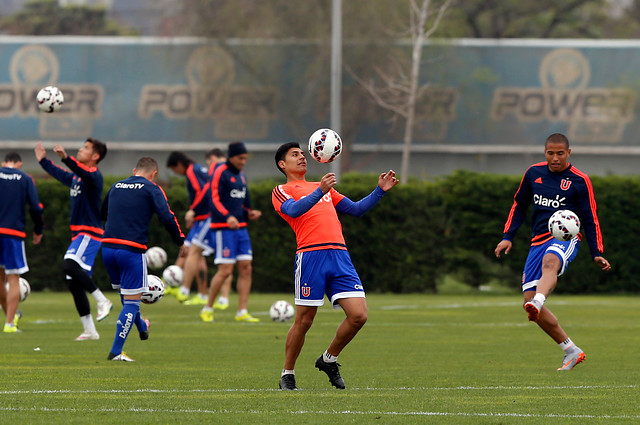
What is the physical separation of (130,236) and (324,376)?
107 inches

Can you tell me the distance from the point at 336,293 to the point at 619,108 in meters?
39.8

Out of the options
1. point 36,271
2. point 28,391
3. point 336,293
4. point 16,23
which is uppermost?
point 16,23

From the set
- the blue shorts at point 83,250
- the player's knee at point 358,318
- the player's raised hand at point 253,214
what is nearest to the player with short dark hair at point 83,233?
the blue shorts at point 83,250

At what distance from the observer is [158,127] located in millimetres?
48688

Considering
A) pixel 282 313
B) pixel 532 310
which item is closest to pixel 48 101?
pixel 282 313

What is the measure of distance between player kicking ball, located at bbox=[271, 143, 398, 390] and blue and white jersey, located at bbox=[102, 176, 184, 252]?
2660mm

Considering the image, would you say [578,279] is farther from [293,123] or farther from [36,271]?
[293,123]

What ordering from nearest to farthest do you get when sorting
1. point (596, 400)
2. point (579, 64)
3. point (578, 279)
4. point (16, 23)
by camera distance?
point (596, 400) < point (578, 279) < point (579, 64) < point (16, 23)

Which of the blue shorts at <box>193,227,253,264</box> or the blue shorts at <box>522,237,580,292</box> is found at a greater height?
the blue shorts at <box>522,237,580,292</box>

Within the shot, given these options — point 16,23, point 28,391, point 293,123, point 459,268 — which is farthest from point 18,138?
point 28,391

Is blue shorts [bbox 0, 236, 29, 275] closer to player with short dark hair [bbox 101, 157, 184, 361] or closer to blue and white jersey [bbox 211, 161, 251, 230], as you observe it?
blue and white jersey [bbox 211, 161, 251, 230]

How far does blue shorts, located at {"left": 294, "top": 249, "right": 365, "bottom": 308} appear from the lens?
936 centimetres

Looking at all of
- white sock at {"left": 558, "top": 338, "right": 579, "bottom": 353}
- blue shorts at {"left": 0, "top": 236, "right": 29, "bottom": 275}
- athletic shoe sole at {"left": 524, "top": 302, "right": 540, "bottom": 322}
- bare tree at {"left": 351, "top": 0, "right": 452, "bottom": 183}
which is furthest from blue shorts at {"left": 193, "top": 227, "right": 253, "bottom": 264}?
bare tree at {"left": 351, "top": 0, "right": 452, "bottom": 183}

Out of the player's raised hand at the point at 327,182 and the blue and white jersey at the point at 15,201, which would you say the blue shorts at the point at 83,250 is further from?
the player's raised hand at the point at 327,182
